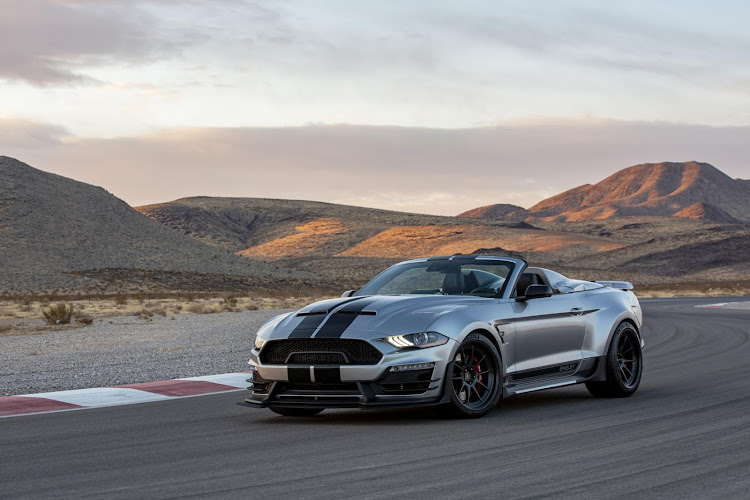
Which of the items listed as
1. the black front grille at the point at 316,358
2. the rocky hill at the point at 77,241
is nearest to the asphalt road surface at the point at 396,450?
the black front grille at the point at 316,358

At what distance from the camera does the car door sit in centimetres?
1029

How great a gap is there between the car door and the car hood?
591 millimetres

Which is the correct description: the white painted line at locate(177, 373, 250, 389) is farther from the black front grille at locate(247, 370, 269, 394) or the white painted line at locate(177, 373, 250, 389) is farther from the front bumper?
the front bumper

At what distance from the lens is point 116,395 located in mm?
12164

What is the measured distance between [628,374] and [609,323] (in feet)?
2.24

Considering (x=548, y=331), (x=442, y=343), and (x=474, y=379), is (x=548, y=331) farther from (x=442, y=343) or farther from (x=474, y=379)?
(x=442, y=343)

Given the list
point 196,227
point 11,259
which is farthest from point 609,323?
point 196,227

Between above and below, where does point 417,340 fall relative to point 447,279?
below

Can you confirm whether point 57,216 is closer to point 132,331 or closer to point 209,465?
point 132,331

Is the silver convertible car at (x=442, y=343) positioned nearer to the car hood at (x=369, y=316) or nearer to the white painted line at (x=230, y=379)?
the car hood at (x=369, y=316)

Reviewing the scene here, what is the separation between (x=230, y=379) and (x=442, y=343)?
5426 millimetres

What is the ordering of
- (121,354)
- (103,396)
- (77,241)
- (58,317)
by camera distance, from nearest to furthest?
(103,396) → (121,354) → (58,317) → (77,241)

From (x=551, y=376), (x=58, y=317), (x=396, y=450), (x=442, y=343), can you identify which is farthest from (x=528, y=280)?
(x=58, y=317)

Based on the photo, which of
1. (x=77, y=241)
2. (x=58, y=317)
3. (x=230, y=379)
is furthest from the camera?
(x=77, y=241)
